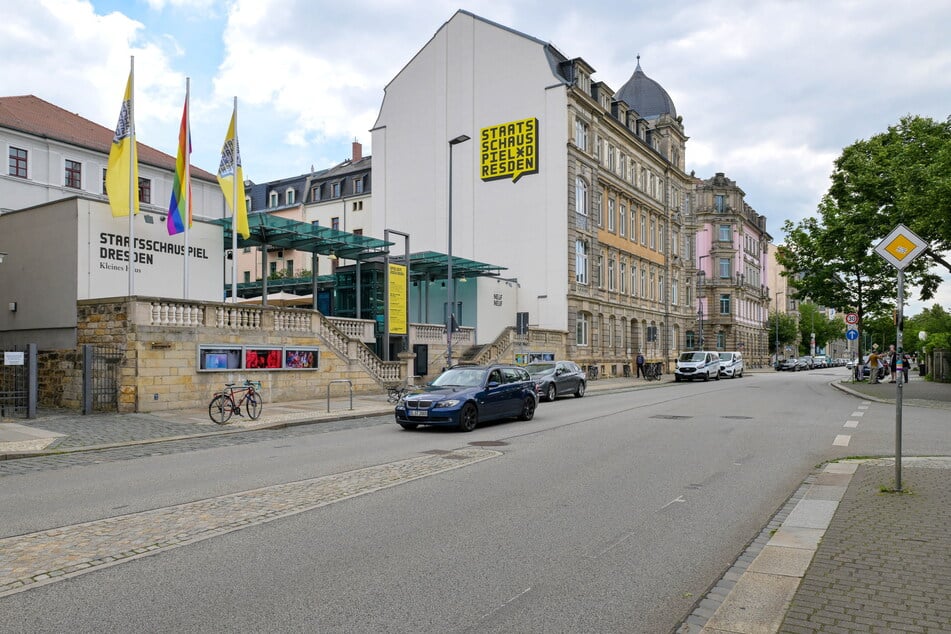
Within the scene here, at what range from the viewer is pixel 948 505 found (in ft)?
24.4

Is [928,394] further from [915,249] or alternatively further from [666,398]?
[915,249]

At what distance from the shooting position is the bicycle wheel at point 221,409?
54.2 ft

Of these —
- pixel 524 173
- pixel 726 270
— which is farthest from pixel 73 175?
pixel 726 270

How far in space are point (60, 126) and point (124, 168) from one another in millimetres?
26369

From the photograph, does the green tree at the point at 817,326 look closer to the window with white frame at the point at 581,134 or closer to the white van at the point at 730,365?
the white van at the point at 730,365

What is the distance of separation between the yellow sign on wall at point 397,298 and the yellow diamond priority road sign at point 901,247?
2155 centimetres

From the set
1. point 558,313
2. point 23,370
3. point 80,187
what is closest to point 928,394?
point 558,313

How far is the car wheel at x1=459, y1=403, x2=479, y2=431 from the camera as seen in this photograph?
50.4ft

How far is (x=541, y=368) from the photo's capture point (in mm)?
26500

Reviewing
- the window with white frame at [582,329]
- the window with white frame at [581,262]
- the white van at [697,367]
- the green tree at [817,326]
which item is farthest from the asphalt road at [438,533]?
the green tree at [817,326]

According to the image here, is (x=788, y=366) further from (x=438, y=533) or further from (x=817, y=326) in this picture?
(x=438, y=533)

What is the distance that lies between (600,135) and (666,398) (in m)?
24.1

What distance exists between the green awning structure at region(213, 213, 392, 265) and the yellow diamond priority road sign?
2004 centimetres

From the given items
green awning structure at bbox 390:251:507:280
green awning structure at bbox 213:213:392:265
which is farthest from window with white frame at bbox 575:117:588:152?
green awning structure at bbox 213:213:392:265
